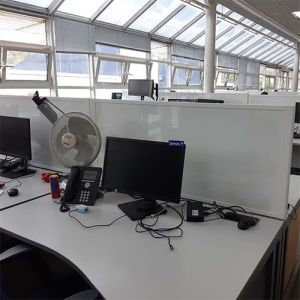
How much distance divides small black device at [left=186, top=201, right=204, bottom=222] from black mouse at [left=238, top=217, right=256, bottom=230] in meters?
0.18

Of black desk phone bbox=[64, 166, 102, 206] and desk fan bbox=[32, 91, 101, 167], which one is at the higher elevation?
desk fan bbox=[32, 91, 101, 167]

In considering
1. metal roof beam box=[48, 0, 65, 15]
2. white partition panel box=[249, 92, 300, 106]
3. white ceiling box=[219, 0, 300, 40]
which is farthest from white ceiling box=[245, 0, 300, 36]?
metal roof beam box=[48, 0, 65, 15]

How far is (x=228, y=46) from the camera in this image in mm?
10906

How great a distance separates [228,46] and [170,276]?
11.1 m

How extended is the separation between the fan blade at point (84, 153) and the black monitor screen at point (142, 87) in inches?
91.8

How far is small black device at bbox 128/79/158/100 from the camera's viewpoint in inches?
159

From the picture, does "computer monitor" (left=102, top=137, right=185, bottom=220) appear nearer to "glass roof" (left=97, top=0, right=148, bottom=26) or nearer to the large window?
the large window

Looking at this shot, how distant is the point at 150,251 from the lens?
1.20m

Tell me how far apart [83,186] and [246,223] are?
91 centimetres

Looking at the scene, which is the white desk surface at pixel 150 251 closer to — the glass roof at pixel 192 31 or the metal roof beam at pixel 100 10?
the metal roof beam at pixel 100 10

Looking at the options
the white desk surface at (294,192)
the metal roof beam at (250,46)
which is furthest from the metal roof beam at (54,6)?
the metal roof beam at (250,46)

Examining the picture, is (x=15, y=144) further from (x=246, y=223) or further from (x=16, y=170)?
(x=246, y=223)

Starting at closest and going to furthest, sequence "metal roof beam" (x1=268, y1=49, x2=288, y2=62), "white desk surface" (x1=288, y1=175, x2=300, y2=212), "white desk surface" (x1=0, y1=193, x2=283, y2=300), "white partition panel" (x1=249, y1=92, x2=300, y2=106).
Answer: "white desk surface" (x1=0, y1=193, x2=283, y2=300), "white desk surface" (x1=288, y1=175, x2=300, y2=212), "white partition panel" (x1=249, y1=92, x2=300, y2=106), "metal roof beam" (x1=268, y1=49, x2=288, y2=62)

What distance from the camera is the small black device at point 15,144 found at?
218 cm
